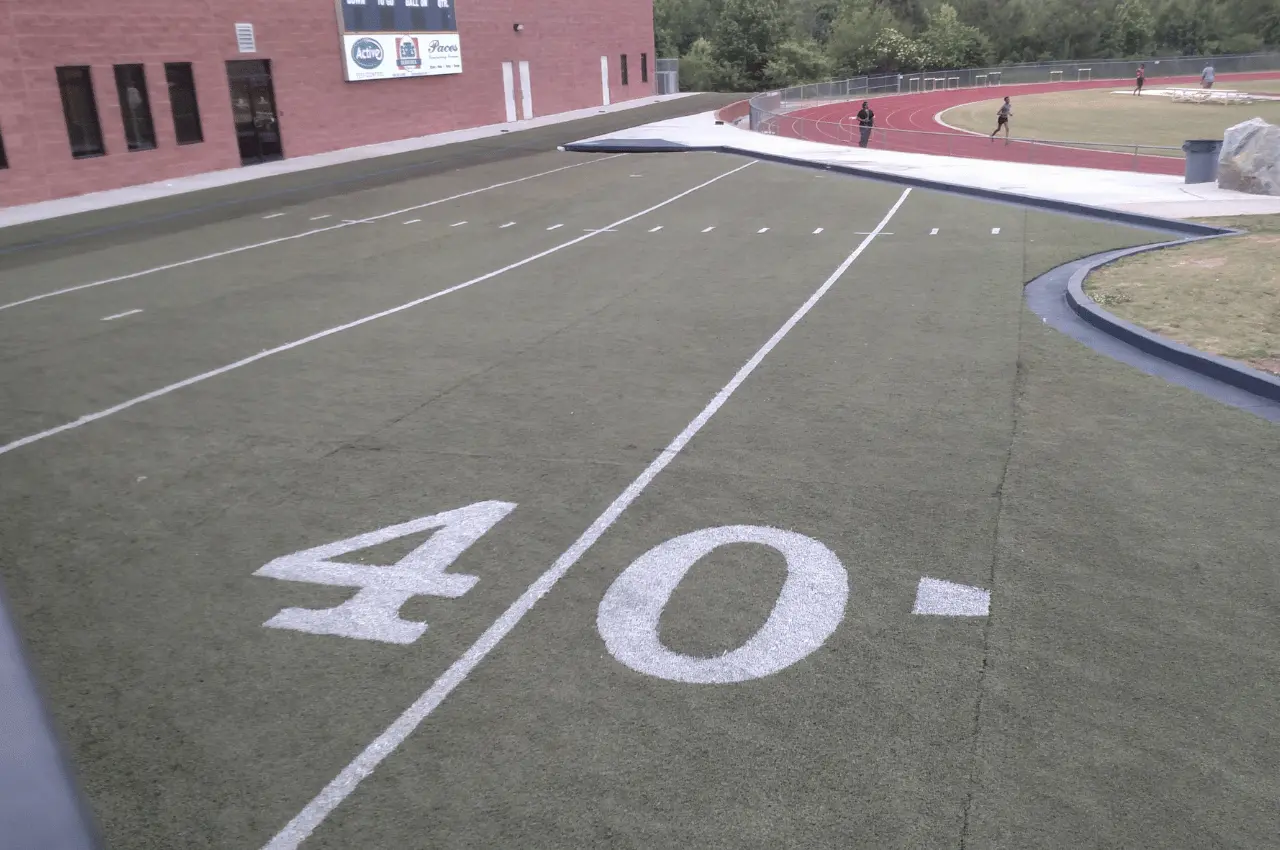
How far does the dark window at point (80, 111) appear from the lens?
26531 mm

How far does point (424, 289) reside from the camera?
15.1 m

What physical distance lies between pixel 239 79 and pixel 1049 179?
24600 millimetres

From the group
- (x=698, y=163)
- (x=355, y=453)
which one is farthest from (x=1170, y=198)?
(x=355, y=453)

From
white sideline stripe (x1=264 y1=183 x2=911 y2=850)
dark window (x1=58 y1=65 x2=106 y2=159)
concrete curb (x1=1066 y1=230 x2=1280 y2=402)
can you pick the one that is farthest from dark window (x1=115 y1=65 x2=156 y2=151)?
concrete curb (x1=1066 y1=230 x2=1280 y2=402)

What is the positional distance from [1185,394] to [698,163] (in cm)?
2231

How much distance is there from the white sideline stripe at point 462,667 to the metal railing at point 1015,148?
2180 cm

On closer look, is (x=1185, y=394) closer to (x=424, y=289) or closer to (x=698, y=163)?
(x=424, y=289)

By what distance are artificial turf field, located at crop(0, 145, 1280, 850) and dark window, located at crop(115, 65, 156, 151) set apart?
1763 centimetres

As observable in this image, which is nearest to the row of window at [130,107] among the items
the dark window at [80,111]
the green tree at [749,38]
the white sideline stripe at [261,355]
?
the dark window at [80,111]

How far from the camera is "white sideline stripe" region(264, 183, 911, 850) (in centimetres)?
464

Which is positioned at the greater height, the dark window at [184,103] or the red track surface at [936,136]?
the dark window at [184,103]

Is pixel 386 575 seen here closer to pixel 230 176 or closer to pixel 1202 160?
pixel 1202 160

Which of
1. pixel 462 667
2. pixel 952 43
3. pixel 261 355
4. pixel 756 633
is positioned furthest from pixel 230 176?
pixel 952 43

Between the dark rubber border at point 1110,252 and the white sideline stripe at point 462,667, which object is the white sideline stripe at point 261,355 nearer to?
the white sideline stripe at point 462,667
